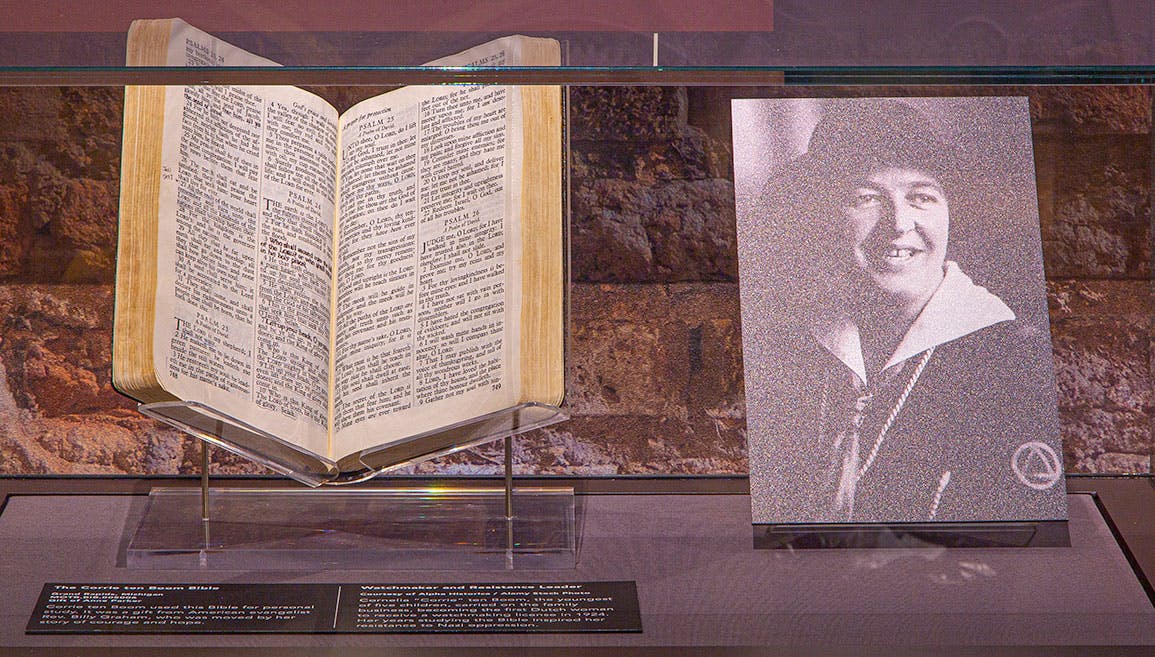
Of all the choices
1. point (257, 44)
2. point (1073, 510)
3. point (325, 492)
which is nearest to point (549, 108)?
point (257, 44)

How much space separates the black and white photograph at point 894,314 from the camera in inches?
32.8

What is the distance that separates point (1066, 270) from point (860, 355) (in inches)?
12.8

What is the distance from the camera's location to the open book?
0.76 m

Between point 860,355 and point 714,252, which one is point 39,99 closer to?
point 714,252

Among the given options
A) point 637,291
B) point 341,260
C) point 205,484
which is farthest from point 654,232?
point 205,484

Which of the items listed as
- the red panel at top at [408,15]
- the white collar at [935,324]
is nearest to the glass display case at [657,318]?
the red panel at top at [408,15]

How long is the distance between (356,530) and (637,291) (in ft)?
1.15

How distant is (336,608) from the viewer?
2.41 feet

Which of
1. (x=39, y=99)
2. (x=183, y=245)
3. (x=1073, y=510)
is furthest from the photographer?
(x=39, y=99)

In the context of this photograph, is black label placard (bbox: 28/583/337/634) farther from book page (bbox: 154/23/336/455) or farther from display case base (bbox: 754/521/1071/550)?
display case base (bbox: 754/521/1071/550)

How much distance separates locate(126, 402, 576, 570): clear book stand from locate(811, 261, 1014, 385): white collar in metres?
0.21

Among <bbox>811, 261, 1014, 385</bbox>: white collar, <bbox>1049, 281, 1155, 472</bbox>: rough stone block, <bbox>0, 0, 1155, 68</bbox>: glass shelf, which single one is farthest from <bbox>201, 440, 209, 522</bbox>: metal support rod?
<bbox>1049, 281, 1155, 472</bbox>: rough stone block

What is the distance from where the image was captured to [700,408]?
106 centimetres

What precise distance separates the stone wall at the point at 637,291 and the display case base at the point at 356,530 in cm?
17
